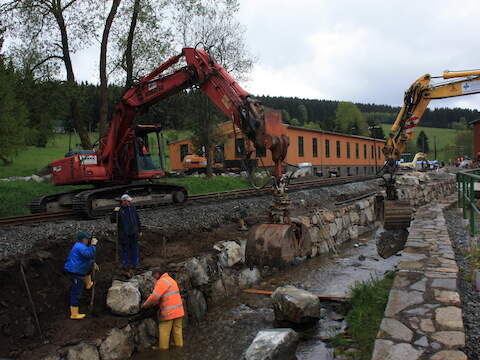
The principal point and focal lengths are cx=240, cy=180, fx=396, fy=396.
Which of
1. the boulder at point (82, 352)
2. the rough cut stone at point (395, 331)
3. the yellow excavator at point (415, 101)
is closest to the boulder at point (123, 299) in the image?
the boulder at point (82, 352)

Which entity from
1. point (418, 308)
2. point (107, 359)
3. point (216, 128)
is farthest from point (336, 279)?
point (216, 128)

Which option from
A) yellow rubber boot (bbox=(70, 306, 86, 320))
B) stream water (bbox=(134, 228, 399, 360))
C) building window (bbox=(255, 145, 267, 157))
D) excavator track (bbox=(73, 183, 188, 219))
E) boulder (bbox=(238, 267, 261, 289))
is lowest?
stream water (bbox=(134, 228, 399, 360))

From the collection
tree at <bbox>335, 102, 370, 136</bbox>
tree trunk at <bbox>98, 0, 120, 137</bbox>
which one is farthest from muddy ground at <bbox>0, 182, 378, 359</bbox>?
tree at <bbox>335, 102, 370, 136</bbox>

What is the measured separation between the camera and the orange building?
110 ft

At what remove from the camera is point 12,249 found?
700 cm

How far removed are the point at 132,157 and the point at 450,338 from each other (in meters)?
9.63

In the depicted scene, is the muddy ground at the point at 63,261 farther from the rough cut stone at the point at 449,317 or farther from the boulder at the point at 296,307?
the rough cut stone at the point at 449,317

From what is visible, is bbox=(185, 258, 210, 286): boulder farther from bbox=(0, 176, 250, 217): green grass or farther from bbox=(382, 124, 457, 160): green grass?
bbox=(382, 124, 457, 160): green grass

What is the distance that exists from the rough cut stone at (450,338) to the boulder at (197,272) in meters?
4.60

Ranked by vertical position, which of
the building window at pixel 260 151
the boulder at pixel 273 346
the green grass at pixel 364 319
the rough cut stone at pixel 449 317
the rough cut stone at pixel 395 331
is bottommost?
the boulder at pixel 273 346

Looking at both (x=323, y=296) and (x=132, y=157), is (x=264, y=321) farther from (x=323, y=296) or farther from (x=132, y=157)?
(x=132, y=157)

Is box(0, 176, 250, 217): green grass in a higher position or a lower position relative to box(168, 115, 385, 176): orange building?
lower

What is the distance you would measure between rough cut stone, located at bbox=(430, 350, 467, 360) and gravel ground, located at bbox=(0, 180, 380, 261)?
6327 mm

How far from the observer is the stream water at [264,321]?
18.6 ft
